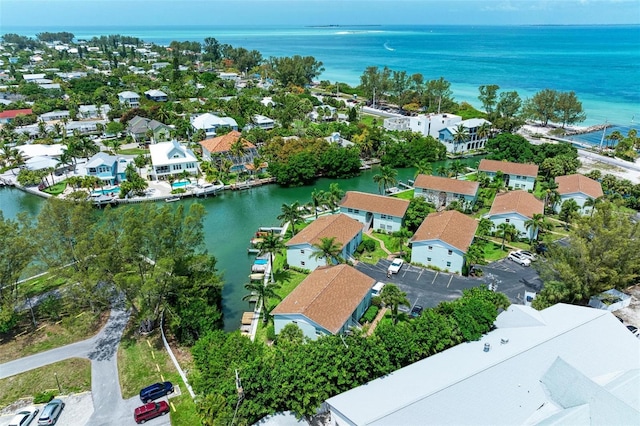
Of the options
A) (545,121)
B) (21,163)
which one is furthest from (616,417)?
(545,121)

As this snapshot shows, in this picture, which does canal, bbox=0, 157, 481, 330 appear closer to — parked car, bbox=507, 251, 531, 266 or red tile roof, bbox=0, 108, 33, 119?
parked car, bbox=507, 251, 531, 266

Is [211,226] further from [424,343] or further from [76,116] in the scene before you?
[76,116]

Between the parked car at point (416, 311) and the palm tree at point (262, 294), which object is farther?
the parked car at point (416, 311)

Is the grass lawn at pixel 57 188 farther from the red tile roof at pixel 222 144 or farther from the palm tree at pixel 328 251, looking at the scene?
the palm tree at pixel 328 251

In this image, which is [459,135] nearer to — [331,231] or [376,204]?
[376,204]

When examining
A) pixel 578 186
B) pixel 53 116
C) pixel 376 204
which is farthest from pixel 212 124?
pixel 578 186

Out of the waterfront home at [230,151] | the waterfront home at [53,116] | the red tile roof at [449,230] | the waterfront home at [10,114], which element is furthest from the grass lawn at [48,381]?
the waterfront home at [53,116]
